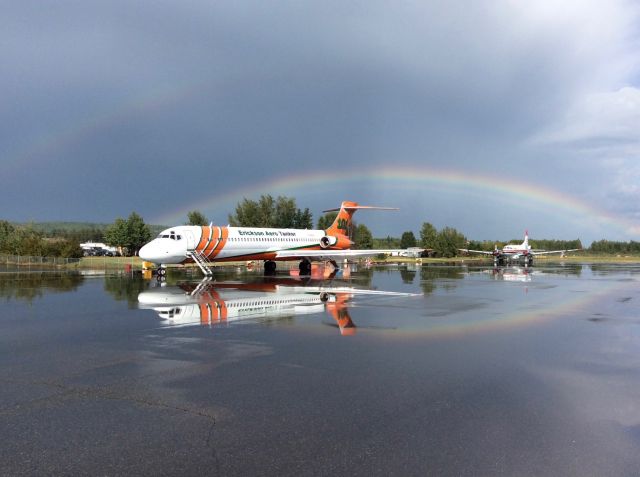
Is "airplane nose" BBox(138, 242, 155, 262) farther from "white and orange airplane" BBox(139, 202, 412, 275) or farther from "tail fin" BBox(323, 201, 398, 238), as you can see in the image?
"tail fin" BBox(323, 201, 398, 238)

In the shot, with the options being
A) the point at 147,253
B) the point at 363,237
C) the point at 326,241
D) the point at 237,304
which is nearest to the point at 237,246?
the point at 147,253

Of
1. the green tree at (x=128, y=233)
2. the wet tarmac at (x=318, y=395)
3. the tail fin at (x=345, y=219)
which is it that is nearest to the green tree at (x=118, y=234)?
the green tree at (x=128, y=233)

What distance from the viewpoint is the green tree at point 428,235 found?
111 m

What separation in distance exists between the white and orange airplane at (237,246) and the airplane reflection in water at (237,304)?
777 centimetres

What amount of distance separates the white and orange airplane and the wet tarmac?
52.6 ft

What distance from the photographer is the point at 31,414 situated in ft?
17.5

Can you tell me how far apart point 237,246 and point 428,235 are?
86.1 m

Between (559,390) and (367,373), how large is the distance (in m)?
2.62

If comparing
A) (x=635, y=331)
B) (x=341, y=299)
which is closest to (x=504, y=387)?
(x=635, y=331)

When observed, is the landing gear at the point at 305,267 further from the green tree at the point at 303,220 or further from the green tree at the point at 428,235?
the green tree at the point at 428,235

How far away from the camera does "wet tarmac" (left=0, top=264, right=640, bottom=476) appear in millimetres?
4266

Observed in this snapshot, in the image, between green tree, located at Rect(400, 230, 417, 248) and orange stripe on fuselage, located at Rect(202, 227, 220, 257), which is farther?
green tree, located at Rect(400, 230, 417, 248)

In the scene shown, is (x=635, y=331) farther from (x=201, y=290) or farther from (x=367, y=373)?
(x=201, y=290)

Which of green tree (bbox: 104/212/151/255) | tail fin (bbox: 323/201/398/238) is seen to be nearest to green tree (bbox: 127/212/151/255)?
green tree (bbox: 104/212/151/255)
